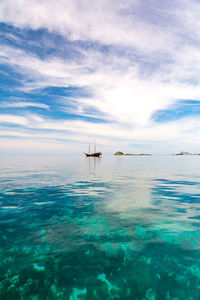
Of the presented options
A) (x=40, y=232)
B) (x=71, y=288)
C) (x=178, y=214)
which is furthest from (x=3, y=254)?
(x=178, y=214)

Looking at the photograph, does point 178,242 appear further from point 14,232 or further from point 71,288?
point 14,232

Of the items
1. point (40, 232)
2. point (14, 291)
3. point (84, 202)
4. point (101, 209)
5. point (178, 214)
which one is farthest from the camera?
point (84, 202)

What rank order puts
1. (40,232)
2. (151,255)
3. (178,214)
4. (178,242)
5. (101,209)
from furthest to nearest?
1. (101,209)
2. (178,214)
3. (40,232)
4. (178,242)
5. (151,255)

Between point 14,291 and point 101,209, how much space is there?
6.97 metres

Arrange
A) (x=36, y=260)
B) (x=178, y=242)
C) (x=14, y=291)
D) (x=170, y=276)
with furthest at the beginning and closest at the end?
1. (x=178, y=242)
2. (x=36, y=260)
3. (x=170, y=276)
4. (x=14, y=291)

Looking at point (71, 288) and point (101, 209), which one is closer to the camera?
point (71, 288)

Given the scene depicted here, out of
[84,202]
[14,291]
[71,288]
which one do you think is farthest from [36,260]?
[84,202]

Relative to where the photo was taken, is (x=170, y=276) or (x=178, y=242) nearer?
(x=170, y=276)

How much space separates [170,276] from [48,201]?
9.74 m

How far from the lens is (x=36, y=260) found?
18.3 ft

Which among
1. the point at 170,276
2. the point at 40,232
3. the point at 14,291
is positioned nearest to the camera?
the point at 14,291

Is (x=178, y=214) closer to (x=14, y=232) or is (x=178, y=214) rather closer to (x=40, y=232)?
(x=40, y=232)

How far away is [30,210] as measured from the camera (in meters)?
10.5

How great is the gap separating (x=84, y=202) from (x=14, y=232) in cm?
571
